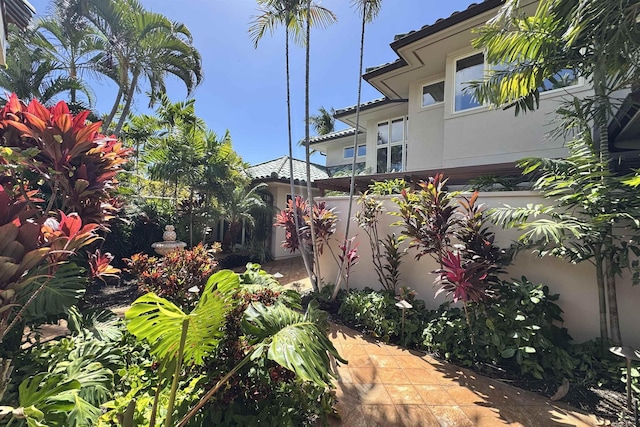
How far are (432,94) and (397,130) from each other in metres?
2.20

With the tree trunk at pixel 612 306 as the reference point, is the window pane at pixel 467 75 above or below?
above

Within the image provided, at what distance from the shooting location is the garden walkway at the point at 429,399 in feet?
9.09

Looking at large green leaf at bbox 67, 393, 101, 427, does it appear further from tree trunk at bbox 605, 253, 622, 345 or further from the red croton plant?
tree trunk at bbox 605, 253, 622, 345

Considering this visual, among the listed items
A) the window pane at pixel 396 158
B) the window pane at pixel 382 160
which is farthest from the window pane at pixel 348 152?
the window pane at pixel 396 158

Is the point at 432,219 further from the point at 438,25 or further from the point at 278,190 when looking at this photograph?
the point at 278,190

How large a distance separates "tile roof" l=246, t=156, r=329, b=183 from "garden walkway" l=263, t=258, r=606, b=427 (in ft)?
29.6

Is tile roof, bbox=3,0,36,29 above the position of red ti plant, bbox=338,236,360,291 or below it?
above

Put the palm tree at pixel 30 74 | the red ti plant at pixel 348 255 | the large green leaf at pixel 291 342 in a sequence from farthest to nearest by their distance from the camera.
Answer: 1. the palm tree at pixel 30 74
2. the red ti plant at pixel 348 255
3. the large green leaf at pixel 291 342

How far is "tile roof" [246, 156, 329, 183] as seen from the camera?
39.5 feet

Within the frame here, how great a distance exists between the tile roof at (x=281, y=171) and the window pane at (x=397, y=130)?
3846mm

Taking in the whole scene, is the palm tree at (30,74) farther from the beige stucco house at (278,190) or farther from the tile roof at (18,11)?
the beige stucco house at (278,190)

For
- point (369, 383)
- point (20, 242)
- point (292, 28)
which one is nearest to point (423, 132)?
point (292, 28)

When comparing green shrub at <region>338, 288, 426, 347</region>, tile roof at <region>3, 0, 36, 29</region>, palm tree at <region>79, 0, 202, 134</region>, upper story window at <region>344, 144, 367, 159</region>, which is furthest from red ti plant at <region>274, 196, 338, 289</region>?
upper story window at <region>344, 144, 367, 159</region>

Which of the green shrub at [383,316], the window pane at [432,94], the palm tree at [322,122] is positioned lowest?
the green shrub at [383,316]
